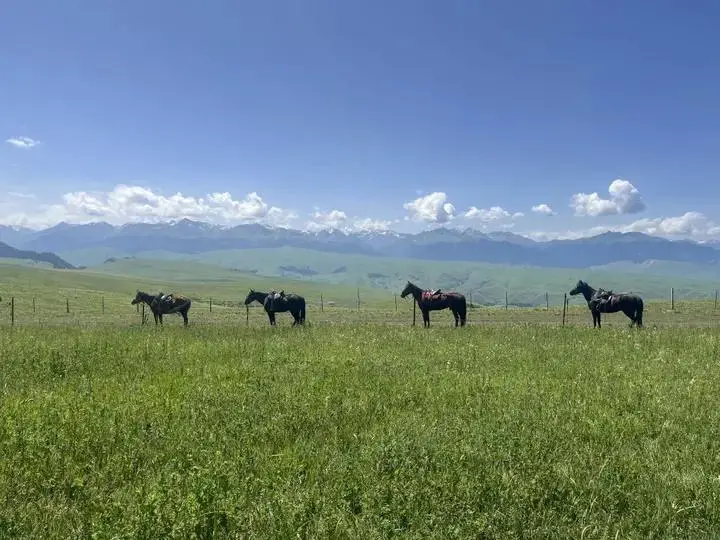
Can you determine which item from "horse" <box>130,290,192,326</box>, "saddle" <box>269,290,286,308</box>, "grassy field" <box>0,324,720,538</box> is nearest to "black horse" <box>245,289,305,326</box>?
"saddle" <box>269,290,286,308</box>

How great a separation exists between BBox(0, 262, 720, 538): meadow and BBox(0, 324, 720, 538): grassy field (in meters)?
0.03

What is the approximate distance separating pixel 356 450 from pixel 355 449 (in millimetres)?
65

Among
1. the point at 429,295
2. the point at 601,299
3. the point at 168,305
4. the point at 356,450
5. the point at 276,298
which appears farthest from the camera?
the point at 168,305

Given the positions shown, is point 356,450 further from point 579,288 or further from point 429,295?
point 579,288

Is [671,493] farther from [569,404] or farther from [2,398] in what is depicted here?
[2,398]

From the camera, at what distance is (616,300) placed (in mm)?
27672

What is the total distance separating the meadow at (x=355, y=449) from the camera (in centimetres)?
480

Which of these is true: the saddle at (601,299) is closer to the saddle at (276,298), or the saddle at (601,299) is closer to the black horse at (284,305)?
the black horse at (284,305)

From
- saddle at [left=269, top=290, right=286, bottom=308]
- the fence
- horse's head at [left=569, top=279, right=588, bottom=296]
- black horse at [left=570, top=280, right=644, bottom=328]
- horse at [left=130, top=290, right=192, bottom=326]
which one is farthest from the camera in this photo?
the fence

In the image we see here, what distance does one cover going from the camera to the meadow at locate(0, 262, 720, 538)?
480cm

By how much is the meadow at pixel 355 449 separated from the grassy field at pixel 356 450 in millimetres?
27

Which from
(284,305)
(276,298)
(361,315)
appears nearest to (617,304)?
(284,305)

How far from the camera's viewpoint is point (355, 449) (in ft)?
22.2

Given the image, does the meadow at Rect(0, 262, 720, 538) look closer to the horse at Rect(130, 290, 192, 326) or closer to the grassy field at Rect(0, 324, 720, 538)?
the grassy field at Rect(0, 324, 720, 538)
